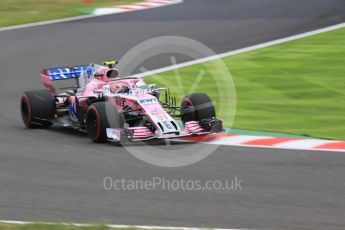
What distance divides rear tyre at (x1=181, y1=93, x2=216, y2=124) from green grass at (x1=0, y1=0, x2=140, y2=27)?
41.2 feet

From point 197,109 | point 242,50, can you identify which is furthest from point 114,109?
point 242,50

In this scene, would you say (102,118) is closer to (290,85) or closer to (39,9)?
(290,85)

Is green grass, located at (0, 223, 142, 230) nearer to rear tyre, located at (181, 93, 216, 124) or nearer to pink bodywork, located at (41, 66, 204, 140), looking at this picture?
pink bodywork, located at (41, 66, 204, 140)

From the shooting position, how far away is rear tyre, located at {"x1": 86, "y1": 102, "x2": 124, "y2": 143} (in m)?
12.1

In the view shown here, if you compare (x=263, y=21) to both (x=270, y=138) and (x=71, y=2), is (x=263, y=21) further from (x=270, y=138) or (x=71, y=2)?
(x=270, y=138)

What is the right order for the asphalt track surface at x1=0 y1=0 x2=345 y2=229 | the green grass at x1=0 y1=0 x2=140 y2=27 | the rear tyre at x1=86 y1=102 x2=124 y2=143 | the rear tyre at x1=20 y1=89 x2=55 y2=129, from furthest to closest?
the green grass at x1=0 y1=0 x2=140 y2=27
the rear tyre at x1=20 y1=89 x2=55 y2=129
the rear tyre at x1=86 y1=102 x2=124 y2=143
the asphalt track surface at x1=0 y1=0 x2=345 y2=229

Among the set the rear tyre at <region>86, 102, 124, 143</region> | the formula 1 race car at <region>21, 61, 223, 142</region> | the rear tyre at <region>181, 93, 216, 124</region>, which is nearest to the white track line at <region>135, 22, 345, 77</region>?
the formula 1 race car at <region>21, 61, 223, 142</region>

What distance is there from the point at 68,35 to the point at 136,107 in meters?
11.1

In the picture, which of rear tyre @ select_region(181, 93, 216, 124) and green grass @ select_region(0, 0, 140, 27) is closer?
rear tyre @ select_region(181, 93, 216, 124)

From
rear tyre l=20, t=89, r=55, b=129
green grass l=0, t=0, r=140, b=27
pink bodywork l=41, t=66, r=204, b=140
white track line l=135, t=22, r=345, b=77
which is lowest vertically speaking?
white track line l=135, t=22, r=345, b=77

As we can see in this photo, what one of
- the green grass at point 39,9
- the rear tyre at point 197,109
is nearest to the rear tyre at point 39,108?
the rear tyre at point 197,109

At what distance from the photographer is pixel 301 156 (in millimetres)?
11414

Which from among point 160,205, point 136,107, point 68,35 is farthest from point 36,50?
point 160,205

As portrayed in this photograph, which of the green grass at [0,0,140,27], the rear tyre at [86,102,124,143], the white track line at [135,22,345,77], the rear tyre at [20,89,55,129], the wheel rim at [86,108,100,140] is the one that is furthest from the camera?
the green grass at [0,0,140,27]
